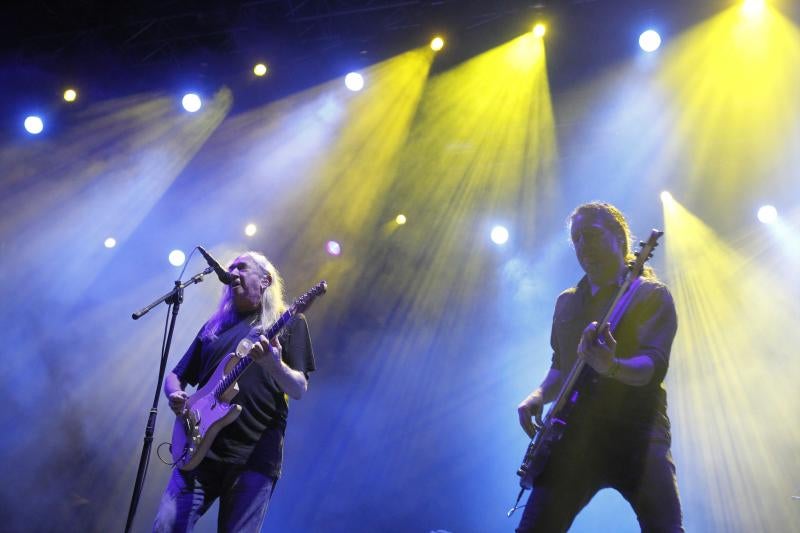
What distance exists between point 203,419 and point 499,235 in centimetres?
670

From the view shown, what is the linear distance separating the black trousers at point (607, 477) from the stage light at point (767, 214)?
6.96 m

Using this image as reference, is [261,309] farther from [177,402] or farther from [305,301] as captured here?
[177,402]

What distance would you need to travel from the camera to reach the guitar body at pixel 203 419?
2.72 meters

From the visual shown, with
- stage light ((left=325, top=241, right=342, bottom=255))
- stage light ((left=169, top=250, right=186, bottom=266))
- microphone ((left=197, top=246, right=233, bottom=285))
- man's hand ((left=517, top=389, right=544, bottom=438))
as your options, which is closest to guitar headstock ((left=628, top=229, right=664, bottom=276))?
man's hand ((left=517, top=389, right=544, bottom=438))

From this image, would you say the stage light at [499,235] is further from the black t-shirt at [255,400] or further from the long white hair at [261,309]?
the black t-shirt at [255,400]

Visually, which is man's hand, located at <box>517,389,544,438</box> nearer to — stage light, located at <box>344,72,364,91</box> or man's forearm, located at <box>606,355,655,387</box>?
man's forearm, located at <box>606,355,655,387</box>

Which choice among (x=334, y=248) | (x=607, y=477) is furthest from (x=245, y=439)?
(x=334, y=248)

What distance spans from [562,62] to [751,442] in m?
5.39

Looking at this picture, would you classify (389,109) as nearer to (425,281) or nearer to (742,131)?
(425,281)

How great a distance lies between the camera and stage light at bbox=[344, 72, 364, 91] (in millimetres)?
7418

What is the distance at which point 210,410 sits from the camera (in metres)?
2.81

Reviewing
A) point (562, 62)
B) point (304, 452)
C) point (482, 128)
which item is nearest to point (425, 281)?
point (482, 128)

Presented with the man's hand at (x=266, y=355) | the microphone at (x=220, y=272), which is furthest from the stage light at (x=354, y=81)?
the man's hand at (x=266, y=355)

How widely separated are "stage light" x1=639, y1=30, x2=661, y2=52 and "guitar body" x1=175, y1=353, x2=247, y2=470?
236 inches
